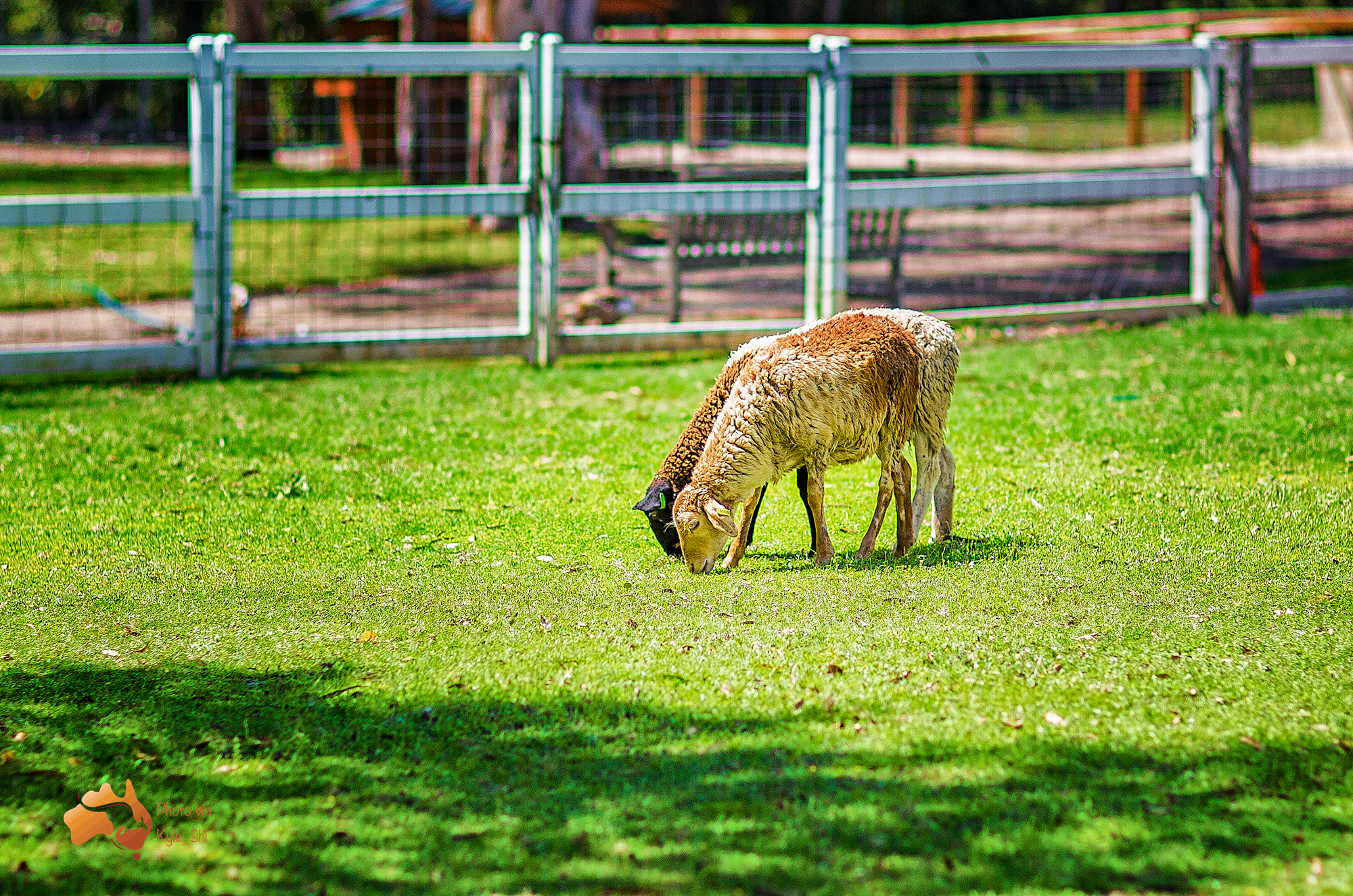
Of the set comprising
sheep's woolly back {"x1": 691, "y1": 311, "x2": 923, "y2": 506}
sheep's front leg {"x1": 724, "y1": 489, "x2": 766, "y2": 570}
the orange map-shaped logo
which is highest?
sheep's woolly back {"x1": 691, "y1": 311, "x2": 923, "y2": 506}

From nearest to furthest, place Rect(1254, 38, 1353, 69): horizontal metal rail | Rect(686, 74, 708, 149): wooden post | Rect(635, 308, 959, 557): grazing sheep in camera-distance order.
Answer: Rect(635, 308, 959, 557): grazing sheep
Rect(1254, 38, 1353, 69): horizontal metal rail
Rect(686, 74, 708, 149): wooden post

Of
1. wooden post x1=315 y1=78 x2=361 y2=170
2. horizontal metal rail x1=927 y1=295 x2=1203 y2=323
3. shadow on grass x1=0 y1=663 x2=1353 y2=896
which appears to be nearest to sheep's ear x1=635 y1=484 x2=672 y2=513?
shadow on grass x1=0 y1=663 x2=1353 y2=896

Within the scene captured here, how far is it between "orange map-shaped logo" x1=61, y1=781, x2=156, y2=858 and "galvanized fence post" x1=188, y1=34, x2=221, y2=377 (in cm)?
689

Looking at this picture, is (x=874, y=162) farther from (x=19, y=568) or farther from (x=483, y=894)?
(x=483, y=894)

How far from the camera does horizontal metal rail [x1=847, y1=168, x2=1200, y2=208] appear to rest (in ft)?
38.1

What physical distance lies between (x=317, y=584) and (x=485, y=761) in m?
2.05

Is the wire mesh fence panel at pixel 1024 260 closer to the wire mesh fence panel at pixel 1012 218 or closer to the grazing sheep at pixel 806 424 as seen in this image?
the wire mesh fence panel at pixel 1012 218

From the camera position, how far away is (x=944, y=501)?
6.60m

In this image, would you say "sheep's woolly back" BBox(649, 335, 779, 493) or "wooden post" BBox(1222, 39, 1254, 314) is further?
"wooden post" BBox(1222, 39, 1254, 314)

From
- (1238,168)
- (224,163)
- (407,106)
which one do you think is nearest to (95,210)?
(224,163)

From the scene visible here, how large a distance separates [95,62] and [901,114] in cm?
1405

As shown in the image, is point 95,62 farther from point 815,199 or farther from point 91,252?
point 91,252

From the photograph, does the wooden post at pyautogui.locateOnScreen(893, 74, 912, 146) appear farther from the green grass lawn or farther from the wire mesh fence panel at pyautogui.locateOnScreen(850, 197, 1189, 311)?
the green grass lawn

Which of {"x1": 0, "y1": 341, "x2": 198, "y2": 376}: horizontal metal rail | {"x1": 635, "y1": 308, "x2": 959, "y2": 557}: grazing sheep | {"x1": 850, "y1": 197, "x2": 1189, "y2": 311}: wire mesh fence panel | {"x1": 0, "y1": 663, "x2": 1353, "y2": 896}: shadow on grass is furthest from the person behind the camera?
{"x1": 850, "y1": 197, "x2": 1189, "y2": 311}: wire mesh fence panel
